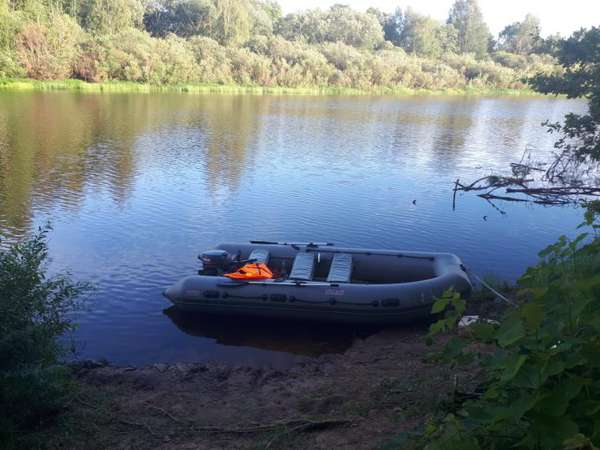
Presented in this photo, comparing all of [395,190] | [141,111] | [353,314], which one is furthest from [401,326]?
[141,111]

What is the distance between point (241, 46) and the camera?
5494cm

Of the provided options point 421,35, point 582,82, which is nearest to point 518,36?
point 421,35

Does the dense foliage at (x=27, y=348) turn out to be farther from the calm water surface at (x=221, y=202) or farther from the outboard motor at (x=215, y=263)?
the outboard motor at (x=215, y=263)

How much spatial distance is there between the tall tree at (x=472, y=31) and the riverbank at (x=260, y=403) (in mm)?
80474

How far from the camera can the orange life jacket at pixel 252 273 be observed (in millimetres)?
8438

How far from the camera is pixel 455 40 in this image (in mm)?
79375

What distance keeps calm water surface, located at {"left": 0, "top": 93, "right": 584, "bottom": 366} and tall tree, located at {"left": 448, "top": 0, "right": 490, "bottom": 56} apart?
55.8 meters

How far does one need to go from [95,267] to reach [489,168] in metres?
14.8

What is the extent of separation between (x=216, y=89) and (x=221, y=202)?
3469cm

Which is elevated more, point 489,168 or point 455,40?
point 455,40

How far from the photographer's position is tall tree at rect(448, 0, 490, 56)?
80000 millimetres

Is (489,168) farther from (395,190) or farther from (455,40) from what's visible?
(455,40)

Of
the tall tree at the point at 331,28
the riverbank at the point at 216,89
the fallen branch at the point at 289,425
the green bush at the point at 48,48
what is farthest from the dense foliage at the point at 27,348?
the tall tree at the point at 331,28

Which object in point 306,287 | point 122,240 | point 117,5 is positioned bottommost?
point 122,240
